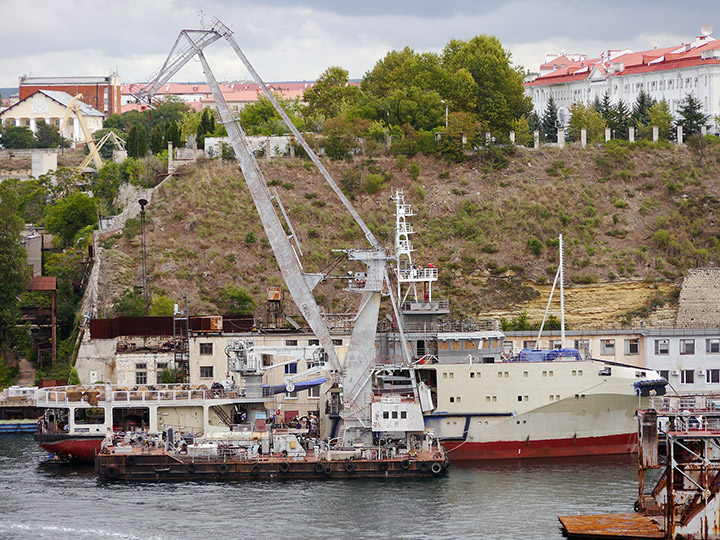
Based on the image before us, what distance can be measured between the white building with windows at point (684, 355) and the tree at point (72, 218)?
43.2 metres

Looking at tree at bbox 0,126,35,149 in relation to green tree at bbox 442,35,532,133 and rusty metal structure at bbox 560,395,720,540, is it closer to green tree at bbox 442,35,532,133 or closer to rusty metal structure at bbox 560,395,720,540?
green tree at bbox 442,35,532,133

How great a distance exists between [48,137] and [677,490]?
377 feet

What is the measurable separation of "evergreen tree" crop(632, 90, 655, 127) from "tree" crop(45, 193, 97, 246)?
45.3m

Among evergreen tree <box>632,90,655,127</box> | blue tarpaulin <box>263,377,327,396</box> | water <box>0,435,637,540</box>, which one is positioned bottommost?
water <box>0,435,637,540</box>

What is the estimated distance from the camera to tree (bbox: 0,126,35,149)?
139m

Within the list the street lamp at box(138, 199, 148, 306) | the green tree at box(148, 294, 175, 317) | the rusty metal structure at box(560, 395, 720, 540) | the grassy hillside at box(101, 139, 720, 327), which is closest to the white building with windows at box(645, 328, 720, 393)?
the grassy hillside at box(101, 139, 720, 327)

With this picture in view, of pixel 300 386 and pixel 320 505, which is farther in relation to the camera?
pixel 300 386

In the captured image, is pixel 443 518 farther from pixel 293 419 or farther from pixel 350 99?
pixel 350 99

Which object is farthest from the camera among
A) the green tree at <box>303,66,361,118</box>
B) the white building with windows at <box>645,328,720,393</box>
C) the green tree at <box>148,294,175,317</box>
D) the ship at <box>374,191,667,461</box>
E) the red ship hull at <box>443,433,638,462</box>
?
the green tree at <box>303,66,361,118</box>

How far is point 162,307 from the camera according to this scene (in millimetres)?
70188

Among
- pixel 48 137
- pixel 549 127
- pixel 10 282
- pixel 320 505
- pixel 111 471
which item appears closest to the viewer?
pixel 320 505

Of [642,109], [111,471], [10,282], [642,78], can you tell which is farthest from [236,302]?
[642,78]

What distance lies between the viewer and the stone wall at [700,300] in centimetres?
7444

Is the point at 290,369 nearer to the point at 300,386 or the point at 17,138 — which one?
the point at 300,386
